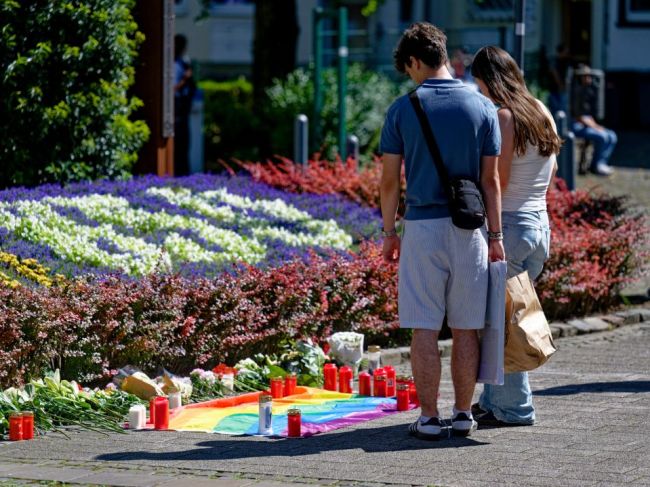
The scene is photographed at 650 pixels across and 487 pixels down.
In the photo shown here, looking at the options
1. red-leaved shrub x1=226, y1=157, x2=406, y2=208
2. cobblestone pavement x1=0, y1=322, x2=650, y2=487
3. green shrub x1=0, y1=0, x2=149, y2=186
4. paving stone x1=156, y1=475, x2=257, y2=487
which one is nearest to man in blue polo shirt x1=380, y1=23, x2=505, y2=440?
cobblestone pavement x1=0, y1=322, x2=650, y2=487

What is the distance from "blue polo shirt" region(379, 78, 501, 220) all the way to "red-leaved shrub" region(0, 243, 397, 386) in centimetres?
214

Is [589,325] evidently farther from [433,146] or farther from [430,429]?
[433,146]

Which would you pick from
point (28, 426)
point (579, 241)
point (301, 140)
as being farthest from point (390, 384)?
point (301, 140)

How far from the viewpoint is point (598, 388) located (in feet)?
28.9

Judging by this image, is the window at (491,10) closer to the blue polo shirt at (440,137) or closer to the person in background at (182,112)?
the person in background at (182,112)

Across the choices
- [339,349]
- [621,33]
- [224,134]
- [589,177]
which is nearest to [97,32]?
[339,349]

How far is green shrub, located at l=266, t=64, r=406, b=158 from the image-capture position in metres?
20.4

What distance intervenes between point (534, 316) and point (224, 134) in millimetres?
14320

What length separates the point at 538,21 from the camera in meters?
35.8

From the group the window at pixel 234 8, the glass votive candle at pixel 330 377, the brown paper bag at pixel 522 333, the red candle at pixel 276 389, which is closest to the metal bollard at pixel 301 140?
the glass votive candle at pixel 330 377

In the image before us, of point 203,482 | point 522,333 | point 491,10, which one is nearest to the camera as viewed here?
point 203,482

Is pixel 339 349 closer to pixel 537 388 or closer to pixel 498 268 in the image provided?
pixel 537 388

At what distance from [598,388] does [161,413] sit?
271cm

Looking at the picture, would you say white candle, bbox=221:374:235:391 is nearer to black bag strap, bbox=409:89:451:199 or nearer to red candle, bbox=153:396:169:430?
red candle, bbox=153:396:169:430
